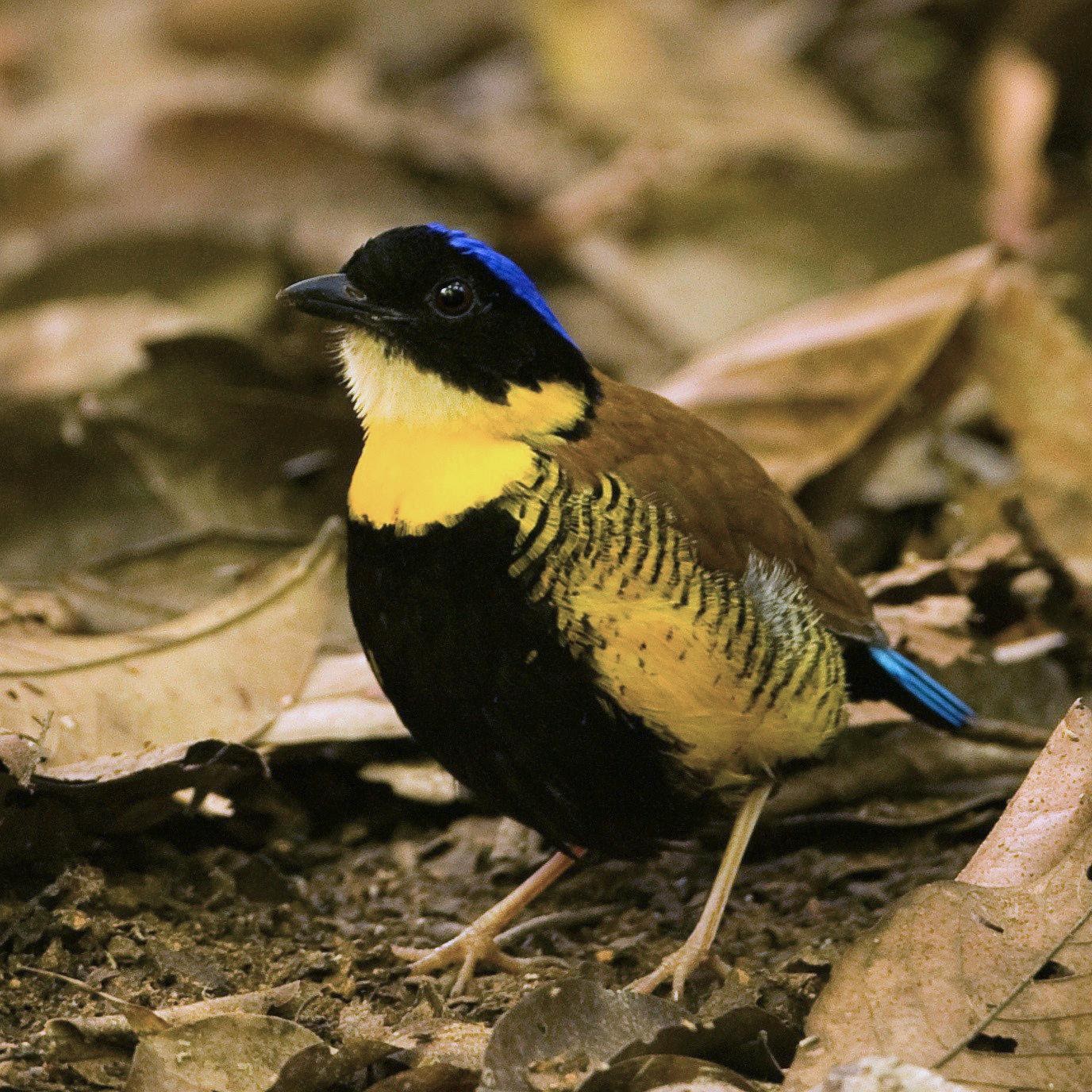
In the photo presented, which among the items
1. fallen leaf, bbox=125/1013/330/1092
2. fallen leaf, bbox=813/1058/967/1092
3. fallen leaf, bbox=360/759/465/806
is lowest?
fallen leaf, bbox=360/759/465/806

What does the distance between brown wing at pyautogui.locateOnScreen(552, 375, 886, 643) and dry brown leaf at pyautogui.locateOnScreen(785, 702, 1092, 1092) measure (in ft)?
2.42

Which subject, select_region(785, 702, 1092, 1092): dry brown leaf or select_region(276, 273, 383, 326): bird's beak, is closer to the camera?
select_region(785, 702, 1092, 1092): dry brown leaf

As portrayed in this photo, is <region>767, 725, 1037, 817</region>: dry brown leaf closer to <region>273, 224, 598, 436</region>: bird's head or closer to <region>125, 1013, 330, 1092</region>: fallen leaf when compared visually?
<region>273, 224, 598, 436</region>: bird's head

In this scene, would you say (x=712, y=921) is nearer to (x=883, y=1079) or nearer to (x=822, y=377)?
(x=883, y=1079)

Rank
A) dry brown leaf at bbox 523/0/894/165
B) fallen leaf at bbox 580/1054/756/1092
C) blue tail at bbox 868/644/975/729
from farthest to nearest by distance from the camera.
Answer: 1. dry brown leaf at bbox 523/0/894/165
2. blue tail at bbox 868/644/975/729
3. fallen leaf at bbox 580/1054/756/1092

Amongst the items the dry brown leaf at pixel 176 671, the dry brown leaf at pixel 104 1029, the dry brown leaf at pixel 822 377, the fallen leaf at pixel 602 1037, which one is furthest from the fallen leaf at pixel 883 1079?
the dry brown leaf at pixel 822 377

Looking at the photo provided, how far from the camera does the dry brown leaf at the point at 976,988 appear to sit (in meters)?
2.46

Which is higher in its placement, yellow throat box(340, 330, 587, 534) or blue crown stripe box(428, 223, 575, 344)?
blue crown stripe box(428, 223, 575, 344)

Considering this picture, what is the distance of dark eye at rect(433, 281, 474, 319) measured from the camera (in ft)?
10.2

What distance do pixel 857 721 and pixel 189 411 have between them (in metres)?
2.03

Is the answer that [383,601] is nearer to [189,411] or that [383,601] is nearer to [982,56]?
[189,411]

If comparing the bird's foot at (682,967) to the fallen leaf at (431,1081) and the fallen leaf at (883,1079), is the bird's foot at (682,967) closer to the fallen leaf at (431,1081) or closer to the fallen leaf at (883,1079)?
the fallen leaf at (431,1081)

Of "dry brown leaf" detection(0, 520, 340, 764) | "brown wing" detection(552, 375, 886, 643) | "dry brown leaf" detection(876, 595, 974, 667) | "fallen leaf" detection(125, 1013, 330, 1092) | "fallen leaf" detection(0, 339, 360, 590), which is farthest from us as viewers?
"fallen leaf" detection(0, 339, 360, 590)

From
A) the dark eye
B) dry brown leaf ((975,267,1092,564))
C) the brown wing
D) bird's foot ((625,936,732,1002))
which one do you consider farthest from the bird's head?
dry brown leaf ((975,267,1092,564))
